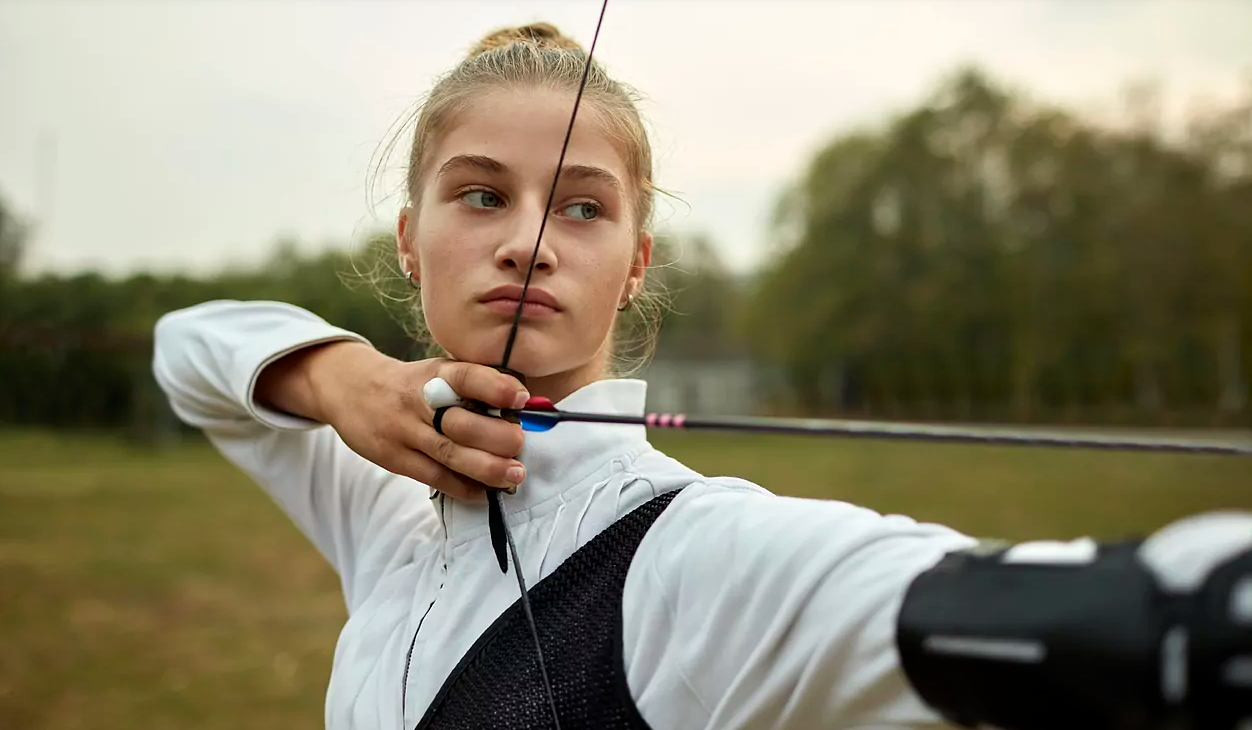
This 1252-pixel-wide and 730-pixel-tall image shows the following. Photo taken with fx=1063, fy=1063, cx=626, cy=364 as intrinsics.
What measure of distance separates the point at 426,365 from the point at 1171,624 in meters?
0.69

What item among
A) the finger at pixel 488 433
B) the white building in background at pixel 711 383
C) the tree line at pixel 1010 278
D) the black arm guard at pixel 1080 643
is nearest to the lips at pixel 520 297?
the finger at pixel 488 433

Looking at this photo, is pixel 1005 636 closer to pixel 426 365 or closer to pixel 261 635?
pixel 426 365

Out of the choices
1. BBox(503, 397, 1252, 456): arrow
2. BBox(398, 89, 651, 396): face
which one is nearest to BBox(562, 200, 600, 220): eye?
BBox(398, 89, 651, 396): face

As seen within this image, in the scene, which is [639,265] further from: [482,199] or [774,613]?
[774,613]

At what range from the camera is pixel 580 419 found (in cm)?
89

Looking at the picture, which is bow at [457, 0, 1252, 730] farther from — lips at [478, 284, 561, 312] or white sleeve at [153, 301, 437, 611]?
white sleeve at [153, 301, 437, 611]

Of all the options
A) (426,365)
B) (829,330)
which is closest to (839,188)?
(829,330)

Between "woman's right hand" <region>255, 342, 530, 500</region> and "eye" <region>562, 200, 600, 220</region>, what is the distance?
173 millimetres

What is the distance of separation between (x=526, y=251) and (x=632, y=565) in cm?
30

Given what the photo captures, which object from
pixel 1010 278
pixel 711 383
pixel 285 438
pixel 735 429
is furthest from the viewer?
pixel 1010 278

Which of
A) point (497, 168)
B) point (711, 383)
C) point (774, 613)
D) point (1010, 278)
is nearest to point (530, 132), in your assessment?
point (497, 168)

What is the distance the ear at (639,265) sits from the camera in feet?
3.67

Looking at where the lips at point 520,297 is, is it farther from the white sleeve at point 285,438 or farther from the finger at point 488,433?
the white sleeve at point 285,438

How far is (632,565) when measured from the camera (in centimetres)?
79
